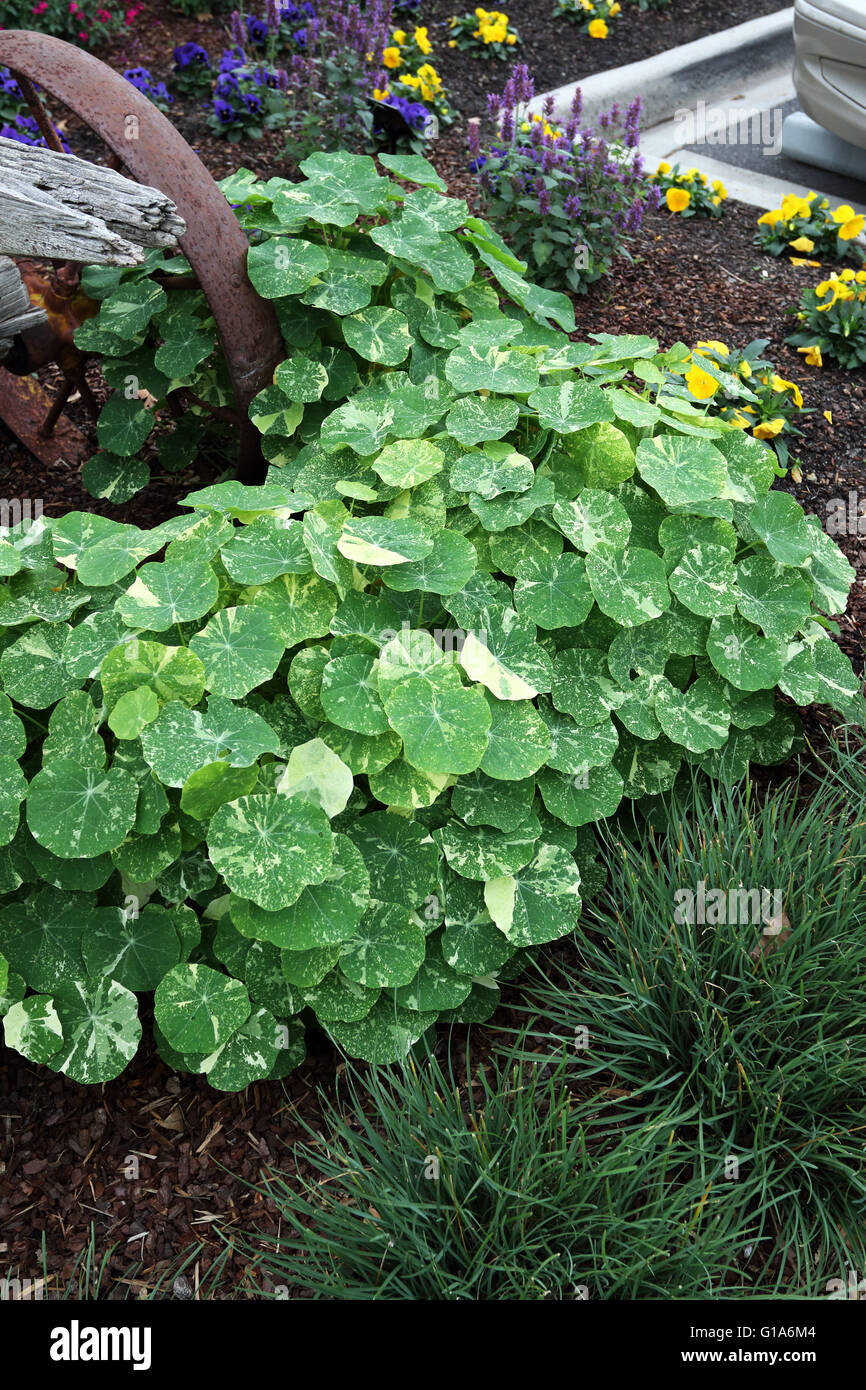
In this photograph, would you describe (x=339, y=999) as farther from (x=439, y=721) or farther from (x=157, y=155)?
(x=157, y=155)

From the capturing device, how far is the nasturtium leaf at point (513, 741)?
1.83 metres

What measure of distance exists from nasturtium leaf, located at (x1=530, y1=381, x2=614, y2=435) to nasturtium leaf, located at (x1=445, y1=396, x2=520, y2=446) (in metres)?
0.06

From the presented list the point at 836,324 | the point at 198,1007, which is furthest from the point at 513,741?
the point at 836,324

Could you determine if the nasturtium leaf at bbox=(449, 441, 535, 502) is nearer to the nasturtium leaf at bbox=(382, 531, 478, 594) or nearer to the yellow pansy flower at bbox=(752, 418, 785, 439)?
the nasturtium leaf at bbox=(382, 531, 478, 594)

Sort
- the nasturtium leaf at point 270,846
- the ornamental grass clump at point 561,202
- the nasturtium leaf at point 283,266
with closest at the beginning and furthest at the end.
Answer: the nasturtium leaf at point 270,846, the nasturtium leaf at point 283,266, the ornamental grass clump at point 561,202

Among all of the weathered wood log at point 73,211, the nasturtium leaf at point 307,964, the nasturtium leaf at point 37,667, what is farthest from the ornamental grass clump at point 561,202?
the nasturtium leaf at point 307,964

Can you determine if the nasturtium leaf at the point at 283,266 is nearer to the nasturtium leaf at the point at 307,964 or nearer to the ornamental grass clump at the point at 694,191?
the nasturtium leaf at the point at 307,964

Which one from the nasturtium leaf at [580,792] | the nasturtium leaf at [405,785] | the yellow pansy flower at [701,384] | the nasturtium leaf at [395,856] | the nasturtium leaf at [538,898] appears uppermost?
the yellow pansy flower at [701,384]

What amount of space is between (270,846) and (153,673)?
0.38 metres

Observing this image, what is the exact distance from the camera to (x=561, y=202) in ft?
11.3

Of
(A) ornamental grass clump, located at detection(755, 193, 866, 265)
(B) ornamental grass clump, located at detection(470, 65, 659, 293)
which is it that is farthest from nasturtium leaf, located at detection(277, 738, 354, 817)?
(A) ornamental grass clump, located at detection(755, 193, 866, 265)

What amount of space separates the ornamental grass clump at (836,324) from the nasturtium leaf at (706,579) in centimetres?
150

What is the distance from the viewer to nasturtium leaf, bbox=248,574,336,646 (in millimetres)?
1910
